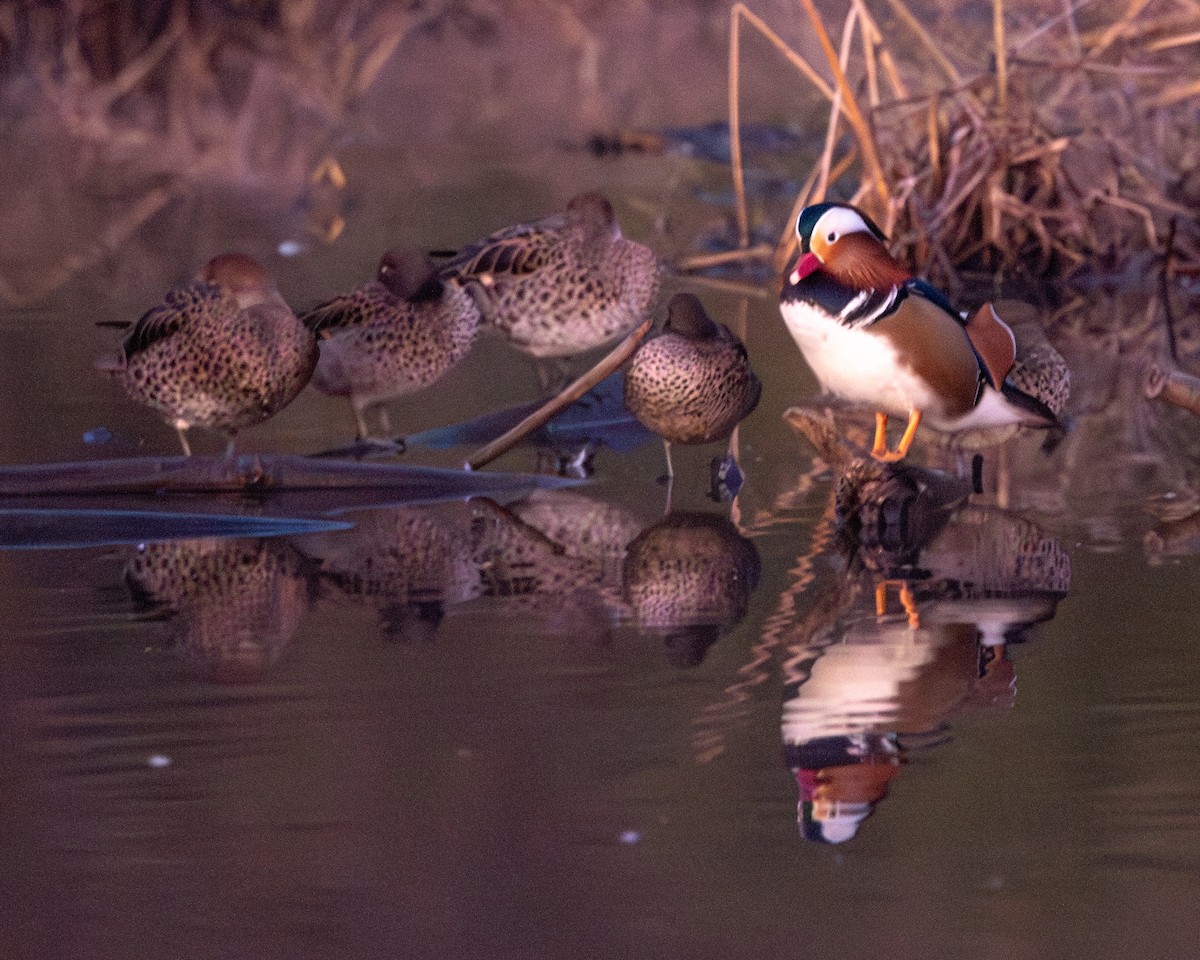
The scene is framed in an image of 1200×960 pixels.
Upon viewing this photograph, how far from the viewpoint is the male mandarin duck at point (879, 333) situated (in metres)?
4.82

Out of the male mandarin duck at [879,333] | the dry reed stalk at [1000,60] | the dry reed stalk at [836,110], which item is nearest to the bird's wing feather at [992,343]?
the male mandarin duck at [879,333]

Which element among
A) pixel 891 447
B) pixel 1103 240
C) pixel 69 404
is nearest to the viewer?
pixel 891 447

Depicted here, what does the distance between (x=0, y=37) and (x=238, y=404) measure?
10.8 m

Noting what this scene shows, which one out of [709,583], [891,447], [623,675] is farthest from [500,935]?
[891,447]

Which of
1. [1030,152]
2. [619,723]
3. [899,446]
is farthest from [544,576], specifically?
[1030,152]

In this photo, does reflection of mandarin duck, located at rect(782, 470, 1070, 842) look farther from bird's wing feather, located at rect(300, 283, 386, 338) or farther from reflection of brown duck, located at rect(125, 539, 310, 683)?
bird's wing feather, located at rect(300, 283, 386, 338)

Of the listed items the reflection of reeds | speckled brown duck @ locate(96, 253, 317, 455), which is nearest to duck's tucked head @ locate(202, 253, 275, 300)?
speckled brown duck @ locate(96, 253, 317, 455)

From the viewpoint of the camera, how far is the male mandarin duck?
4.82 m

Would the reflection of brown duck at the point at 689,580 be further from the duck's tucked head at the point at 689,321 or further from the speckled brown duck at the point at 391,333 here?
the speckled brown duck at the point at 391,333

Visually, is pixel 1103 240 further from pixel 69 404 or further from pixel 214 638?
pixel 214 638

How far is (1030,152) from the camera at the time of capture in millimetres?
8344

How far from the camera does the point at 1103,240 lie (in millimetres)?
9062

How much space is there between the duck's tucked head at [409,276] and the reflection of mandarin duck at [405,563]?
1.02m

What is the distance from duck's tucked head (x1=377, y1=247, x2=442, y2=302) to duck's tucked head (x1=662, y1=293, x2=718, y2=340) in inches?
35.0
